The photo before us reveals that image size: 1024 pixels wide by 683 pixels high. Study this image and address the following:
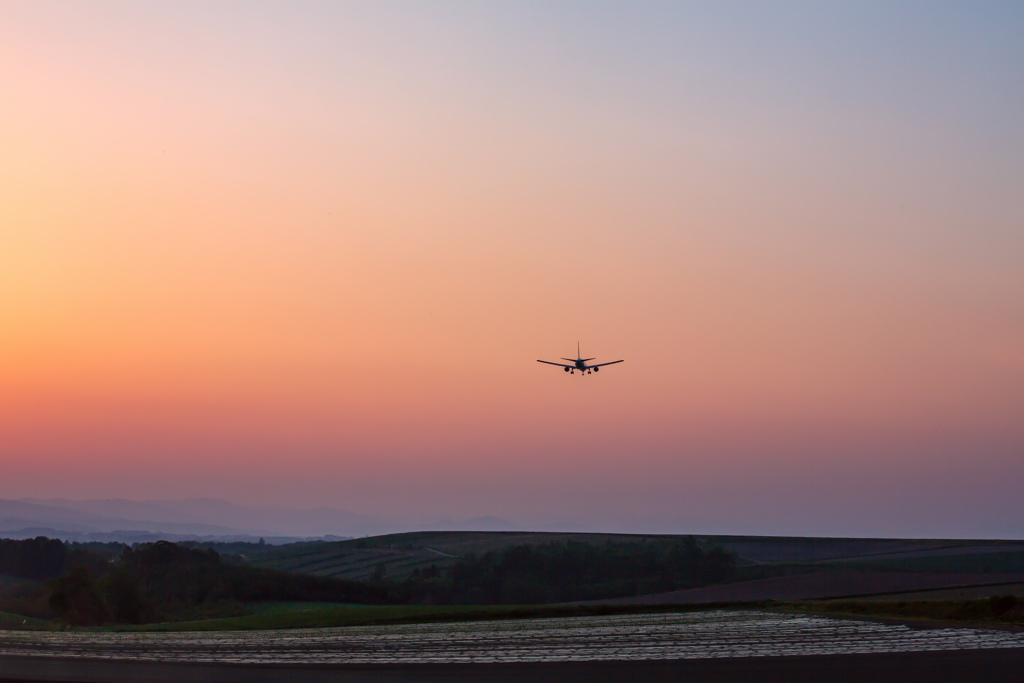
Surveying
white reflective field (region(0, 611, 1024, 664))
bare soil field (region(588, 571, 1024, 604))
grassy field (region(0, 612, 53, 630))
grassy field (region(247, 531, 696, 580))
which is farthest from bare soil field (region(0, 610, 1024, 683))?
grassy field (region(247, 531, 696, 580))

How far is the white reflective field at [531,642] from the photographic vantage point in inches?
1401

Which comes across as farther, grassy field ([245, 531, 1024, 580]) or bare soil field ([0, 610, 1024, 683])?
grassy field ([245, 531, 1024, 580])

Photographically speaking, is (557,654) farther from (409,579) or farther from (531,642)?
(409,579)

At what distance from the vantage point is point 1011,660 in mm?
30281

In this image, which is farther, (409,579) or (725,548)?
(725,548)

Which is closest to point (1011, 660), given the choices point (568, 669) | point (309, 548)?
→ point (568, 669)

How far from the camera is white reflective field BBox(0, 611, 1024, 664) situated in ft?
117

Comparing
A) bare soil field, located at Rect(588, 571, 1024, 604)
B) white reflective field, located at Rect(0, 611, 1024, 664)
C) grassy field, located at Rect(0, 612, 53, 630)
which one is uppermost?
white reflective field, located at Rect(0, 611, 1024, 664)

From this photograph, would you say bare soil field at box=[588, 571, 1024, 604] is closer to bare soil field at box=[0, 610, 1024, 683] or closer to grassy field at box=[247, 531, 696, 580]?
bare soil field at box=[0, 610, 1024, 683]

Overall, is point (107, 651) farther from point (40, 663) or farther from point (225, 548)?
point (225, 548)

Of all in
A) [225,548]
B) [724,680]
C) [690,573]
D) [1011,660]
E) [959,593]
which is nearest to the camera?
[724,680]

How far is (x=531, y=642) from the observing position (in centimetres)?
4203

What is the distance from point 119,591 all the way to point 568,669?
217 ft

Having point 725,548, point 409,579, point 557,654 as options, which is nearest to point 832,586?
point 725,548
